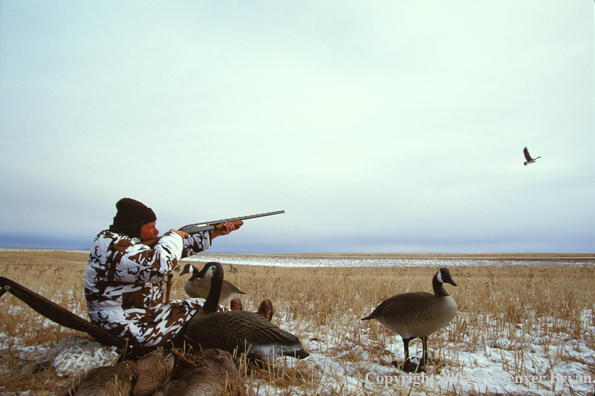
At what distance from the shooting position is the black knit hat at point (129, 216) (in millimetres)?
3760

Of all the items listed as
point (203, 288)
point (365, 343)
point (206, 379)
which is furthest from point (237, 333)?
point (203, 288)

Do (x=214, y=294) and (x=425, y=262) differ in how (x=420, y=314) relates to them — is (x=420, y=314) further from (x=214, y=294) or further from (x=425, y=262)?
(x=425, y=262)

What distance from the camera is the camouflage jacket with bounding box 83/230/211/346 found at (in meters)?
3.29

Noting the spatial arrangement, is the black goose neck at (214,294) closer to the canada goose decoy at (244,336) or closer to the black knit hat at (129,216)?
the canada goose decoy at (244,336)

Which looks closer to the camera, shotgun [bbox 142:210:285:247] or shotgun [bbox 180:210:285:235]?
shotgun [bbox 142:210:285:247]

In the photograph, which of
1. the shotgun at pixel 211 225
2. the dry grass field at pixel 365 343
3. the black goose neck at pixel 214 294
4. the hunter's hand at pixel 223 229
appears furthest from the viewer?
the hunter's hand at pixel 223 229

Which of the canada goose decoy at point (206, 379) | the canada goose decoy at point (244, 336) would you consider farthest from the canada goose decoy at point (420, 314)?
the canada goose decoy at point (206, 379)

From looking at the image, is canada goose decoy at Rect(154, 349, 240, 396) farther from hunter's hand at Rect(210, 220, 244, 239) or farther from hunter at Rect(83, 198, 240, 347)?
hunter's hand at Rect(210, 220, 244, 239)

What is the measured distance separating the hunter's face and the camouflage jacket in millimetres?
423

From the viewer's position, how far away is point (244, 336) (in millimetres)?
Result: 3385

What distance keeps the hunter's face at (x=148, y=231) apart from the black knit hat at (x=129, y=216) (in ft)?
0.21

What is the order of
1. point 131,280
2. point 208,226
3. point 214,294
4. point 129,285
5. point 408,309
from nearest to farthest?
point 131,280, point 129,285, point 214,294, point 408,309, point 208,226

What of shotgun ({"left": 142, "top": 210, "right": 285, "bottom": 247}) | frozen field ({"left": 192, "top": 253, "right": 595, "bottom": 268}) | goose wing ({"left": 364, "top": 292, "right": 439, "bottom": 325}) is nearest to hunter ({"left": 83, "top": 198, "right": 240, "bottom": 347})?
shotgun ({"left": 142, "top": 210, "right": 285, "bottom": 247})

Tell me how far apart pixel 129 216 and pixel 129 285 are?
2.63 feet
